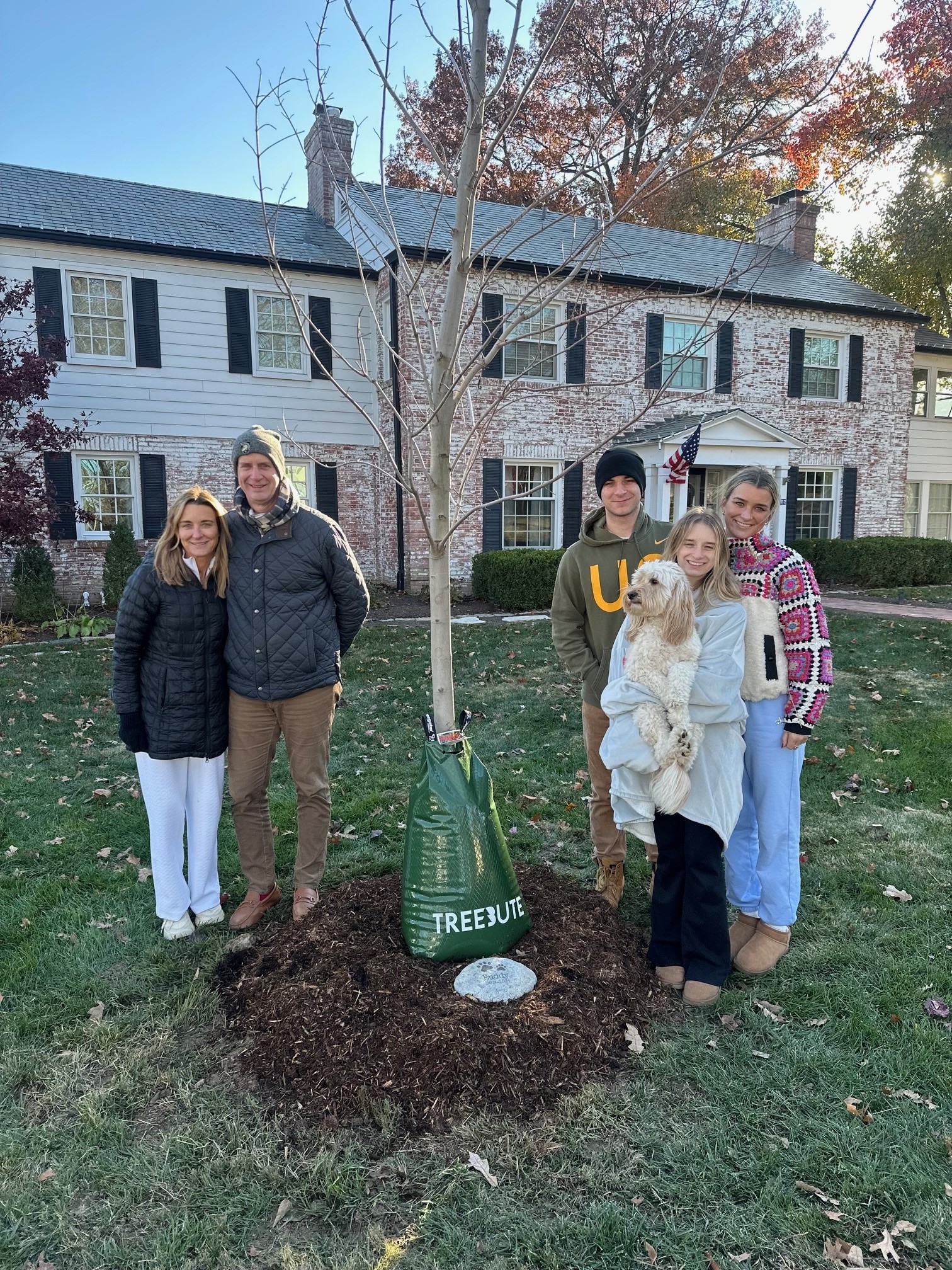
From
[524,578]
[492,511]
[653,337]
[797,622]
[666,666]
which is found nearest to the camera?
[666,666]

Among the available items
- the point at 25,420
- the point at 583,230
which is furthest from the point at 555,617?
the point at 583,230

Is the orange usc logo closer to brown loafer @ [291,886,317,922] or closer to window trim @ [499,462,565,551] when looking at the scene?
brown loafer @ [291,886,317,922]

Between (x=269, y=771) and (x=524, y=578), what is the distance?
34.4 ft

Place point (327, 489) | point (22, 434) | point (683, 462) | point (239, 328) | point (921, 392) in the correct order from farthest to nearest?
point (921, 392) → point (327, 489) → point (239, 328) → point (22, 434) → point (683, 462)

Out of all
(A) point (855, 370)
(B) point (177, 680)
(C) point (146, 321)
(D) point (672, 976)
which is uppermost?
(A) point (855, 370)

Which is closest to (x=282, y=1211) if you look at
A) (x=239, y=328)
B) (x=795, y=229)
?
(x=239, y=328)

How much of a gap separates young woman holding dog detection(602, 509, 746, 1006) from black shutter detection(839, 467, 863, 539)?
17819mm

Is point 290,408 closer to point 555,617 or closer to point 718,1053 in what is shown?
point 555,617

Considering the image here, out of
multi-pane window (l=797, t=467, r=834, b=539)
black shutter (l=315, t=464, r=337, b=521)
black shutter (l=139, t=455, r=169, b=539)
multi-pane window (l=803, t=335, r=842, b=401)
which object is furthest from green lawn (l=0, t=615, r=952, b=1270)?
multi-pane window (l=803, t=335, r=842, b=401)

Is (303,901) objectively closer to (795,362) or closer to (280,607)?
(280,607)

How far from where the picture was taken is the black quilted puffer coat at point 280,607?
3.50 m

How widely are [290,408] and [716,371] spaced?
910 cm

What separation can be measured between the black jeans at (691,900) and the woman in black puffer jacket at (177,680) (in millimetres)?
1999

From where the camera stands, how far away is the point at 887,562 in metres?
16.7
